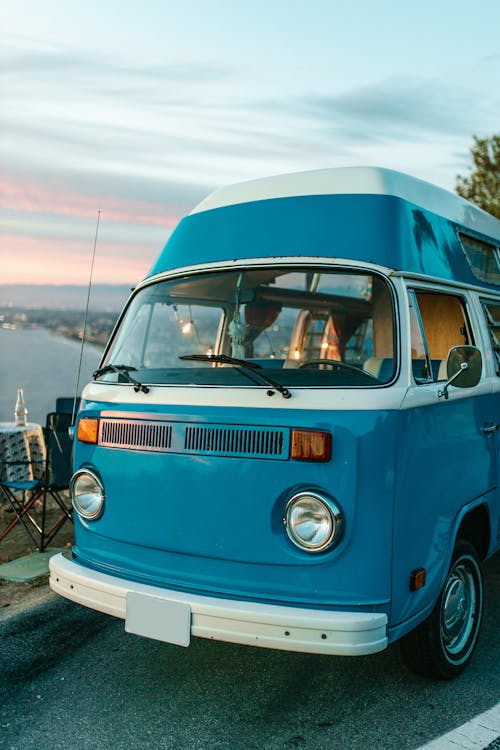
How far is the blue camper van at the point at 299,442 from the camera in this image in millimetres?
3541

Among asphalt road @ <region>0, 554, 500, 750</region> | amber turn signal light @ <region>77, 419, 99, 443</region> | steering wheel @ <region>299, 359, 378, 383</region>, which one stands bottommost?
asphalt road @ <region>0, 554, 500, 750</region>

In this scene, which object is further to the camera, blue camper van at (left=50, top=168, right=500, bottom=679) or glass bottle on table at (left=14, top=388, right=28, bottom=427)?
glass bottle on table at (left=14, top=388, right=28, bottom=427)

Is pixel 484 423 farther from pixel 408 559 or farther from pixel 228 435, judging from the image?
pixel 228 435

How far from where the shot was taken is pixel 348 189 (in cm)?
431

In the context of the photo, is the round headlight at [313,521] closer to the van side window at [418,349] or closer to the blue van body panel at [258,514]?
the blue van body panel at [258,514]

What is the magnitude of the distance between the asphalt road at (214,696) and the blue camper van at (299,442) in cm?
25

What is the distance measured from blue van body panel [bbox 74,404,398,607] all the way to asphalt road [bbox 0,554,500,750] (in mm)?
674

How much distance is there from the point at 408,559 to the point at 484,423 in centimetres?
134

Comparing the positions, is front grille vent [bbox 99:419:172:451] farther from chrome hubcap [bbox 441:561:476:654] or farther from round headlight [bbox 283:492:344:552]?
chrome hubcap [bbox 441:561:476:654]

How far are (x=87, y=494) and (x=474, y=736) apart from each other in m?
2.25

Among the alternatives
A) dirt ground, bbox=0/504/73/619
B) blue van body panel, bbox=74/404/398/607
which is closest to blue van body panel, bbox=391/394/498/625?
blue van body panel, bbox=74/404/398/607

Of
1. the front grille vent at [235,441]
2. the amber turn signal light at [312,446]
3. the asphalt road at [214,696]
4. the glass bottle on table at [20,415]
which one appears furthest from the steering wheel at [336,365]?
the glass bottle on table at [20,415]

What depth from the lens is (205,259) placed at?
4512mm

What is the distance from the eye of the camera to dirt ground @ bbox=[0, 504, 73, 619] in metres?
5.55
